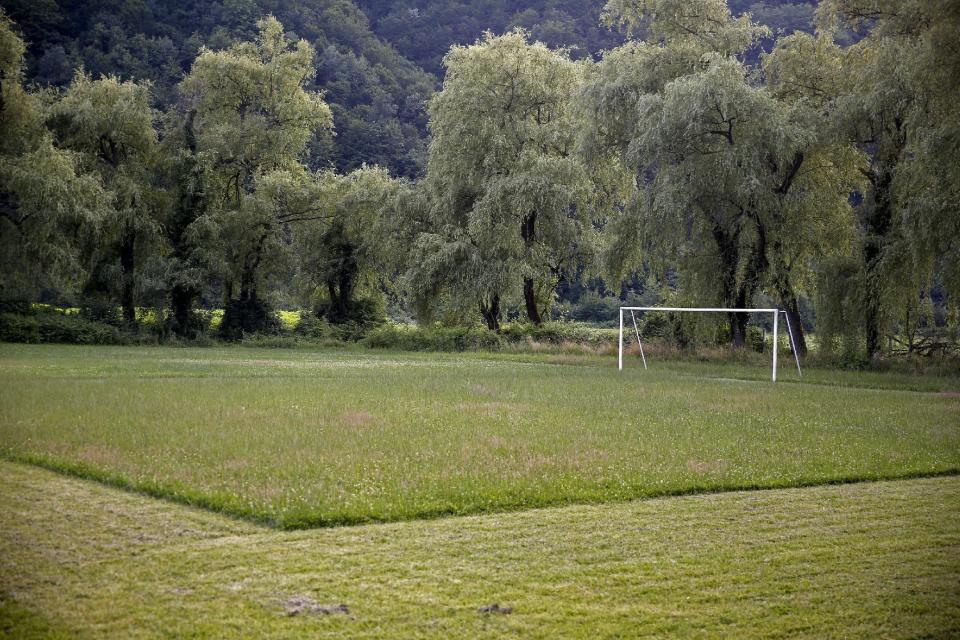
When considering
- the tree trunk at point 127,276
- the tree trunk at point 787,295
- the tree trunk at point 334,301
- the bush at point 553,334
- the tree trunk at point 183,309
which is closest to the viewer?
the tree trunk at point 787,295

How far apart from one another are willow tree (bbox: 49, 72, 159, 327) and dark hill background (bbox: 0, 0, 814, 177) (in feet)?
16.8

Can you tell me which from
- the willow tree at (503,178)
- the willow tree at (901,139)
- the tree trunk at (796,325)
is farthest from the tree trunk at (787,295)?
the willow tree at (503,178)

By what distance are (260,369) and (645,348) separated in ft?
51.8

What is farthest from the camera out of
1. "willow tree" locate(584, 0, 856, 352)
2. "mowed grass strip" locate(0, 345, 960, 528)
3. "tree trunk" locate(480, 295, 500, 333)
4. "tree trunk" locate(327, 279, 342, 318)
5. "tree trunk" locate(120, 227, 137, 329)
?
"tree trunk" locate(327, 279, 342, 318)

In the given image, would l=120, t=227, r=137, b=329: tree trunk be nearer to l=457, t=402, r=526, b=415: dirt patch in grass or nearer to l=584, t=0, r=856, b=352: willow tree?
A: l=584, t=0, r=856, b=352: willow tree

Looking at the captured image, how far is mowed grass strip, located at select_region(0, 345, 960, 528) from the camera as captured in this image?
9.99 meters

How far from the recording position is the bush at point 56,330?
41.0m

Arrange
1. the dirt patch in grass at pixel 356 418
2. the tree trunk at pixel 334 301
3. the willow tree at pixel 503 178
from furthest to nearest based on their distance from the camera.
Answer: the tree trunk at pixel 334 301 < the willow tree at pixel 503 178 < the dirt patch in grass at pixel 356 418

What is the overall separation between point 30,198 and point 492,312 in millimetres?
22002

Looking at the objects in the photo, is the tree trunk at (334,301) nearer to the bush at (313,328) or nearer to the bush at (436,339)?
the bush at (313,328)

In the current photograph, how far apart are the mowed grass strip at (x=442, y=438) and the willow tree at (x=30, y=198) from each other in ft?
55.8

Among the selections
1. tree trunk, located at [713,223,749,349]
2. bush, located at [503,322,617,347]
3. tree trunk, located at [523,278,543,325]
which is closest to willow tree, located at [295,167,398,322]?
tree trunk, located at [523,278,543,325]

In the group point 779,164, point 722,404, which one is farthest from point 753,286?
point 722,404

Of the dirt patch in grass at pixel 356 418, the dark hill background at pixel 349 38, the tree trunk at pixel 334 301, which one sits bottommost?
the dirt patch in grass at pixel 356 418
